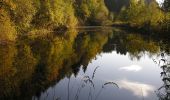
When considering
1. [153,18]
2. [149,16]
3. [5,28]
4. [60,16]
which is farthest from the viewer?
[149,16]

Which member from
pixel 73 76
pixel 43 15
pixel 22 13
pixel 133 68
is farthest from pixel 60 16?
pixel 73 76

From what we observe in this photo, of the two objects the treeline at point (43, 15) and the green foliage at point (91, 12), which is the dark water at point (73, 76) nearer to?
the treeline at point (43, 15)

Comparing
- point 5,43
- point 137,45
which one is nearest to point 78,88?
point 5,43

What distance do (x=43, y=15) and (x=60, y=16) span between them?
6955 mm

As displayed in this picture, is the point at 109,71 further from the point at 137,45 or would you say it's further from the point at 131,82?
the point at 137,45

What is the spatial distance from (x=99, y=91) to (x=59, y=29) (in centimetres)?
5821

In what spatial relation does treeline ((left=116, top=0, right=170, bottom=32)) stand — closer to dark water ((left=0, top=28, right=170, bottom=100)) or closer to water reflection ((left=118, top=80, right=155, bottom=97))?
dark water ((left=0, top=28, right=170, bottom=100))

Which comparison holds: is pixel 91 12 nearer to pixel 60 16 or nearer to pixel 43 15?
pixel 60 16

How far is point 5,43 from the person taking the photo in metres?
43.5

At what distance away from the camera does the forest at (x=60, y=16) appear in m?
48.7

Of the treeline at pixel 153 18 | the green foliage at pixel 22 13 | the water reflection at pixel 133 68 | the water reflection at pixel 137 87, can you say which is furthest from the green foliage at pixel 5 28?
the water reflection at pixel 137 87

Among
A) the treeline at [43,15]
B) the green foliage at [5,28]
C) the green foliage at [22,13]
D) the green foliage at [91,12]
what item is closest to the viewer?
the green foliage at [5,28]

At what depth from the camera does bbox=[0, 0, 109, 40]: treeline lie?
A: 156ft

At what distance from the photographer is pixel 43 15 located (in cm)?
6819
